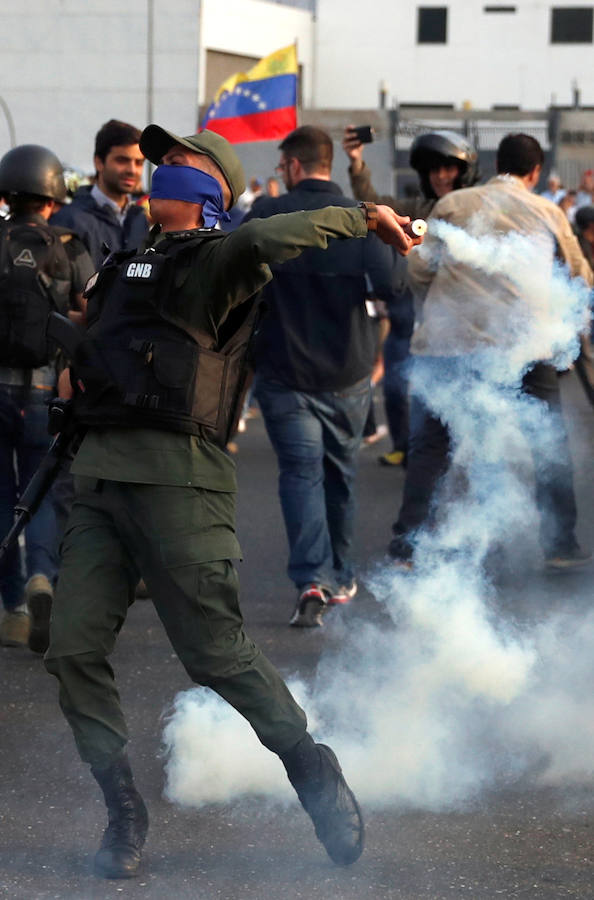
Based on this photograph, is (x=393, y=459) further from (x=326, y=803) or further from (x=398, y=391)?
(x=326, y=803)

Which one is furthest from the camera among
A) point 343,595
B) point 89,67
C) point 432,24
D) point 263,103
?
point 432,24

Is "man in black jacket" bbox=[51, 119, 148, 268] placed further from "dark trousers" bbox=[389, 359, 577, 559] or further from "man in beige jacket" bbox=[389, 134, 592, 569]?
"dark trousers" bbox=[389, 359, 577, 559]

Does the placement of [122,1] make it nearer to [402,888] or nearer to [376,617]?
[376,617]

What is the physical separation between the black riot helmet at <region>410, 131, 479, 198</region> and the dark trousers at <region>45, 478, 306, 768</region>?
12.5ft

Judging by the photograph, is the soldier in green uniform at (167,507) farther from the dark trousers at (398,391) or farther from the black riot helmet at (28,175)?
the dark trousers at (398,391)

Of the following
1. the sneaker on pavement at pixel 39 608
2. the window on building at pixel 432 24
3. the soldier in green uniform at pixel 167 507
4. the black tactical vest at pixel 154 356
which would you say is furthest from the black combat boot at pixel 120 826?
the window on building at pixel 432 24

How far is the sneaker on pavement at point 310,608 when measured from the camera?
609cm

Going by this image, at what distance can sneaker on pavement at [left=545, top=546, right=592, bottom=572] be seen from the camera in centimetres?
677

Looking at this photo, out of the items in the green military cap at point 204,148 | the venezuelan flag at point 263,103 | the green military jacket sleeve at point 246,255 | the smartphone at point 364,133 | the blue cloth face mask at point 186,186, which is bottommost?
the green military jacket sleeve at point 246,255

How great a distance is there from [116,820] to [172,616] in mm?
526

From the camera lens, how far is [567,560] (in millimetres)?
6816

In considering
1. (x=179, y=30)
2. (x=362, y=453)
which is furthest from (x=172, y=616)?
(x=179, y=30)

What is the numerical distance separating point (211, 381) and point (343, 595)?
3.04 m

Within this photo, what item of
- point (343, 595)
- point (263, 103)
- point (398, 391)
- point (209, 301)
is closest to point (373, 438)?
point (398, 391)
